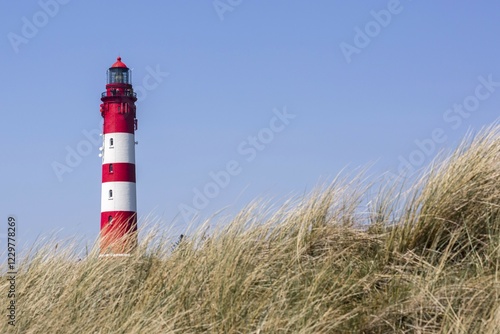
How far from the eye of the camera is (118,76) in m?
23.1

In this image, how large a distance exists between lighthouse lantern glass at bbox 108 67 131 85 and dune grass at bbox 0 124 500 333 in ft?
61.0

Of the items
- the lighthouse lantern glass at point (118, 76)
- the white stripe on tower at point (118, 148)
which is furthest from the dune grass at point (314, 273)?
the lighthouse lantern glass at point (118, 76)

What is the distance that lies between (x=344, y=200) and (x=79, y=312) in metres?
1.73

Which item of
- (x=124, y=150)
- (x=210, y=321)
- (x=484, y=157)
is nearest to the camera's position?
(x=210, y=321)

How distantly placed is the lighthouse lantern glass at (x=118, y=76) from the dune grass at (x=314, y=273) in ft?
61.0

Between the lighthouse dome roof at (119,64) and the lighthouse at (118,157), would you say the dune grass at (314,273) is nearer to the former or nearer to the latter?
the lighthouse at (118,157)

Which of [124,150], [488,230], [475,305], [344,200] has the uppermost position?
[124,150]

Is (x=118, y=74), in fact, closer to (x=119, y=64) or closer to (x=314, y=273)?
(x=119, y=64)

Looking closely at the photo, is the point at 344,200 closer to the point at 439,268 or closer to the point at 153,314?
the point at 439,268

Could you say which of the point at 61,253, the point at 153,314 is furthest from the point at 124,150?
the point at 153,314

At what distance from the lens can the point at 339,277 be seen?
3.78 meters

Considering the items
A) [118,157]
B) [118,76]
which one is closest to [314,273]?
[118,157]

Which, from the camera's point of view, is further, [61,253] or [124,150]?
[124,150]

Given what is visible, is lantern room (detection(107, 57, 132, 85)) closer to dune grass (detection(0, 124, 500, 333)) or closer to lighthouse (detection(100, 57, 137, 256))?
lighthouse (detection(100, 57, 137, 256))
